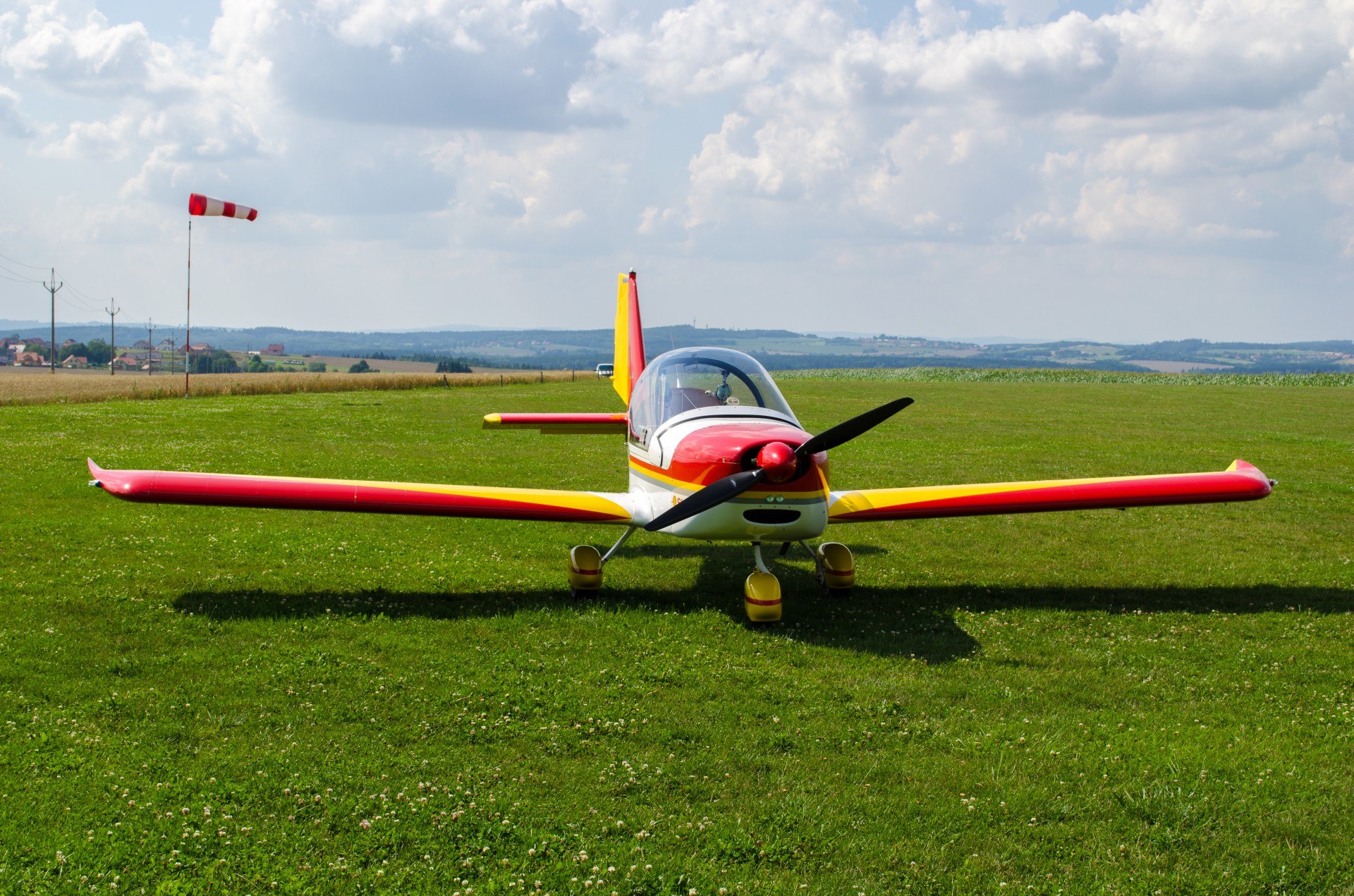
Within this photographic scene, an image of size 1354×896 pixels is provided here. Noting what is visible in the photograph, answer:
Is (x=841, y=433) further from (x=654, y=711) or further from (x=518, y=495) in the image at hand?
(x=518, y=495)

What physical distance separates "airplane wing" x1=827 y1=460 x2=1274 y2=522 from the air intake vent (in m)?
1.38

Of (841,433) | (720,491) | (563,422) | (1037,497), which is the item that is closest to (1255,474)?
(1037,497)

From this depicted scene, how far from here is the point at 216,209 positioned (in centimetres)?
2617

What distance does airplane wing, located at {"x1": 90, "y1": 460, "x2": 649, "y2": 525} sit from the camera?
832 cm

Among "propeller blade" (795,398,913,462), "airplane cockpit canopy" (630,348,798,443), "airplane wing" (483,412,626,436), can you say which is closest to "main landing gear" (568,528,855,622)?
"propeller blade" (795,398,913,462)

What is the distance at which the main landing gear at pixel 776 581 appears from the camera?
8.23 metres

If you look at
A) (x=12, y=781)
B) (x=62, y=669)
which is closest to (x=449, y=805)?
(x=12, y=781)

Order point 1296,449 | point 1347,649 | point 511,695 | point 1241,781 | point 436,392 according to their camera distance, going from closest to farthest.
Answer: point 1241,781, point 511,695, point 1347,649, point 1296,449, point 436,392

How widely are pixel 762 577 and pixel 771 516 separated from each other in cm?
73

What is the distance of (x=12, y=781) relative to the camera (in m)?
5.11

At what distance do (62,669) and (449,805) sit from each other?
3.50m

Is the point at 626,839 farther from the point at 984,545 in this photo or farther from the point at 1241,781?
the point at 984,545

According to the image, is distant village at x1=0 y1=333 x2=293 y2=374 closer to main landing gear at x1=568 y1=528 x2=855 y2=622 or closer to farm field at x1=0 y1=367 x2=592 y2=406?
farm field at x1=0 y1=367 x2=592 y2=406

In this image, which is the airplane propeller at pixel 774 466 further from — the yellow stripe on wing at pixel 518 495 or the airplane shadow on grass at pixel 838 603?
the airplane shadow on grass at pixel 838 603
